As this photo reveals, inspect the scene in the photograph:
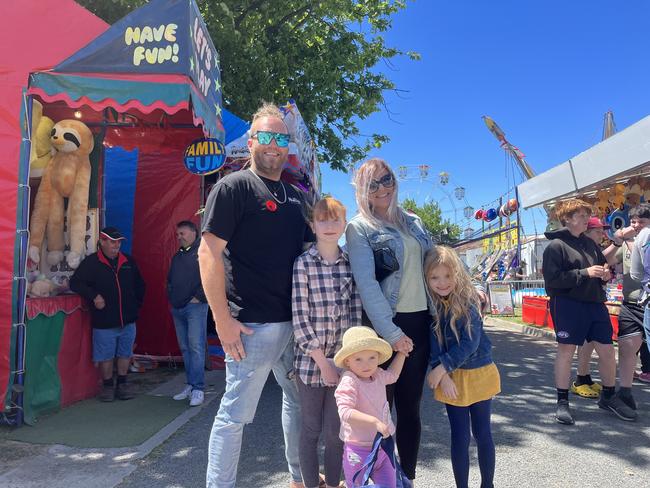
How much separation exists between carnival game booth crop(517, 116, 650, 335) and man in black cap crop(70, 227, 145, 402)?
4961 millimetres

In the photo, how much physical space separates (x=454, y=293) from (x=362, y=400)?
2.60 ft

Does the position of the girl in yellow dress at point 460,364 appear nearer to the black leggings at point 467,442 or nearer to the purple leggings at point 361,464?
the black leggings at point 467,442

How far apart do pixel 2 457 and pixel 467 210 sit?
38359mm

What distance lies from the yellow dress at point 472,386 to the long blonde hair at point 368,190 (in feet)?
2.94

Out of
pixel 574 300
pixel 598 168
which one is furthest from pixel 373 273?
pixel 598 168

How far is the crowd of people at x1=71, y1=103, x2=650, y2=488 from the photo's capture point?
88.3 inches

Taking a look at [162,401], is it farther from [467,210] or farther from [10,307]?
[467,210]

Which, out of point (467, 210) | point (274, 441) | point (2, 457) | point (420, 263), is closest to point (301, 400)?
point (420, 263)

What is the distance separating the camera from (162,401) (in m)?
4.82

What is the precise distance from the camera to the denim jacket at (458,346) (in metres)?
2.51

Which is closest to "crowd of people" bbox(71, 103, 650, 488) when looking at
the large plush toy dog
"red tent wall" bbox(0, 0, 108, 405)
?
"red tent wall" bbox(0, 0, 108, 405)

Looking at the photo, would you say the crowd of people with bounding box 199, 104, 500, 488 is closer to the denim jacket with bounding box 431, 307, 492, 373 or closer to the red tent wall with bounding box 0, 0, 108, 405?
the denim jacket with bounding box 431, 307, 492, 373

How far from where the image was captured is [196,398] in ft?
15.3

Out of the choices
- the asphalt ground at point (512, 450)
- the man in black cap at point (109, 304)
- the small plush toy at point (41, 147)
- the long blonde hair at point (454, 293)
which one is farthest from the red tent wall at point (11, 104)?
the long blonde hair at point (454, 293)
